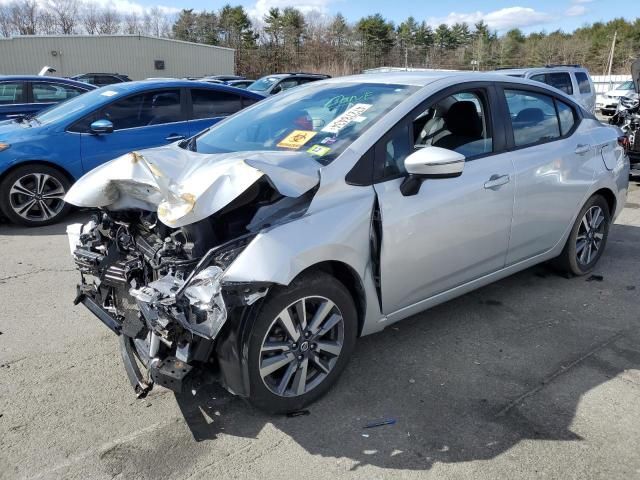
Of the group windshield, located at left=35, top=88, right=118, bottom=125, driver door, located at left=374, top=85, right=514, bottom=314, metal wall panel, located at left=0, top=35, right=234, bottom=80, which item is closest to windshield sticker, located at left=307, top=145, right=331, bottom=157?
driver door, located at left=374, top=85, right=514, bottom=314

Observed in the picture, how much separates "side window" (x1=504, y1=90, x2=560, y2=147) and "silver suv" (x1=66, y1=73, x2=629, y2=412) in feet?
0.06

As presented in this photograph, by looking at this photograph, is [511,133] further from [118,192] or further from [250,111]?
[118,192]

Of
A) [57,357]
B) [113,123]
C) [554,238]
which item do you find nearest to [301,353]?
[57,357]

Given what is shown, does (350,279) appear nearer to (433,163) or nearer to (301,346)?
(301,346)

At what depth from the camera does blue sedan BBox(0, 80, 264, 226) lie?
241 inches

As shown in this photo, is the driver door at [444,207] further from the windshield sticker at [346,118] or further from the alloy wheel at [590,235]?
the alloy wheel at [590,235]

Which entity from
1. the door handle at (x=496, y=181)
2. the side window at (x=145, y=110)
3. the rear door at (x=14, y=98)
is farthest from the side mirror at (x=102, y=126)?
the door handle at (x=496, y=181)

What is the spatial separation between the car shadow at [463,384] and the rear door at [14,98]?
7.86 meters

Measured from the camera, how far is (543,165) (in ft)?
13.2

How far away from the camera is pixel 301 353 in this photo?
286 centimetres

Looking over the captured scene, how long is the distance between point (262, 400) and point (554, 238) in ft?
9.31

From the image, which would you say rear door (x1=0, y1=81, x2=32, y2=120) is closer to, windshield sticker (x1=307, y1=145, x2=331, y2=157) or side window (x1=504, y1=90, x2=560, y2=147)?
windshield sticker (x1=307, y1=145, x2=331, y2=157)

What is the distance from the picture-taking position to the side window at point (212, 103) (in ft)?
23.9

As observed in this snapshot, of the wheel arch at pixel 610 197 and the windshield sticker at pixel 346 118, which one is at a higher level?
the windshield sticker at pixel 346 118
